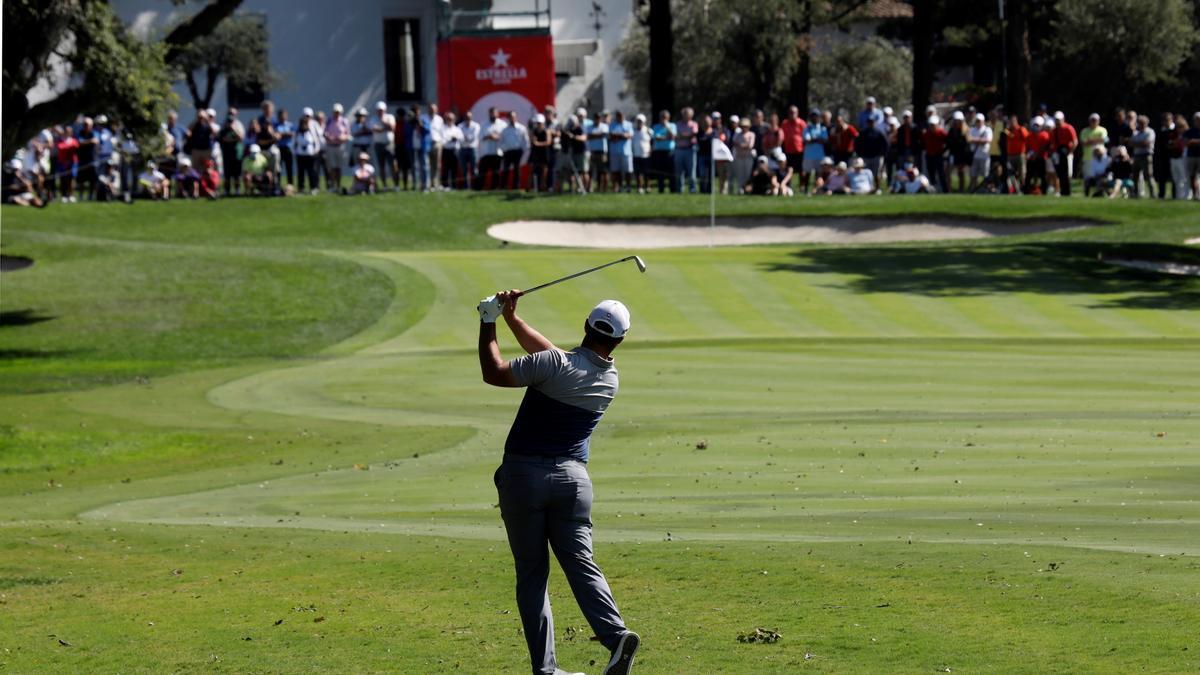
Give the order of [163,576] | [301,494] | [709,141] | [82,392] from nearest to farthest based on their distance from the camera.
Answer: [163,576] → [301,494] → [82,392] → [709,141]

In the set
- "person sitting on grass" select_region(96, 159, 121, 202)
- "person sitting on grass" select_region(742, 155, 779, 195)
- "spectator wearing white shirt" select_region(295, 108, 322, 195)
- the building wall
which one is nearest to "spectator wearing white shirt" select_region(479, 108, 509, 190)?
"spectator wearing white shirt" select_region(295, 108, 322, 195)

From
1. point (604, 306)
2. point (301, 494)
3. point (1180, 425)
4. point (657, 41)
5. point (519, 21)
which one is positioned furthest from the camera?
point (519, 21)

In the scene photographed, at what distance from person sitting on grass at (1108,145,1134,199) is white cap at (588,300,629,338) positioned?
127ft

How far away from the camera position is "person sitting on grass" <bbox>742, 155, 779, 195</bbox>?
46812 mm

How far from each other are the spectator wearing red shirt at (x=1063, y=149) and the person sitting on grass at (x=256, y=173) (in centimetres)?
2080

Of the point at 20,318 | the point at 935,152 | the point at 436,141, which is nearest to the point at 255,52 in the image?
the point at 436,141

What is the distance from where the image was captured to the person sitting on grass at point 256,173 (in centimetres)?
4653

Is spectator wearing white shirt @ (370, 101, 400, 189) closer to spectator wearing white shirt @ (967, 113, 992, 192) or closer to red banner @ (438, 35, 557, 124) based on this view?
red banner @ (438, 35, 557, 124)

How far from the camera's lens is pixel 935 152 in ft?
152

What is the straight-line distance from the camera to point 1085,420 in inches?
727

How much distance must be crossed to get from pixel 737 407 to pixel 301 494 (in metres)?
6.52

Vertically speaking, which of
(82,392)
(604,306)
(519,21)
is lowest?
(82,392)

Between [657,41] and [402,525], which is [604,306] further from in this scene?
[657,41]

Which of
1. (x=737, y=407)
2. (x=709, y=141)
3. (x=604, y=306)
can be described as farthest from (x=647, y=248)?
(x=604, y=306)
